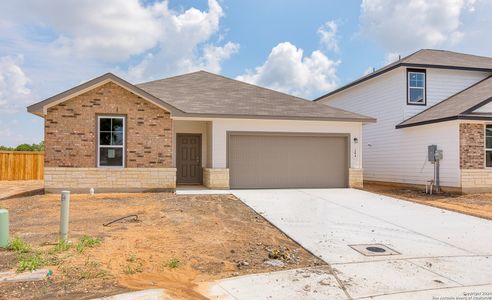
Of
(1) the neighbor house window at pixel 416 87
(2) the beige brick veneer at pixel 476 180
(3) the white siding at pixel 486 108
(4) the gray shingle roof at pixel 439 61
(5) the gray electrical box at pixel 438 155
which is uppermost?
(4) the gray shingle roof at pixel 439 61

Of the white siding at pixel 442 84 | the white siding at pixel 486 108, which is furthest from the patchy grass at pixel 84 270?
the white siding at pixel 442 84

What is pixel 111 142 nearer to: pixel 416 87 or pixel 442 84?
pixel 416 87

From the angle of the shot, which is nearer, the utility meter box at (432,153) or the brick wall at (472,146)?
the brick wall at (472,146)

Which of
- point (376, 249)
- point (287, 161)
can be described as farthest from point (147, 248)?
point (287, 161)

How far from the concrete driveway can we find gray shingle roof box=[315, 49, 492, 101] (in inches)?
349

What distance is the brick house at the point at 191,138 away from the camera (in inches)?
543

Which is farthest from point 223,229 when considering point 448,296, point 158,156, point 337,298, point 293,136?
point 293,136

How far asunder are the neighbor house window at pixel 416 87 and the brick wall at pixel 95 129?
463 inches

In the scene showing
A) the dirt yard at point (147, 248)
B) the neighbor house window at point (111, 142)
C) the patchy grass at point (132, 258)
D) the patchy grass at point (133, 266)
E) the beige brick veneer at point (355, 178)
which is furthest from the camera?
the beige brick veneer at point (355, 178)

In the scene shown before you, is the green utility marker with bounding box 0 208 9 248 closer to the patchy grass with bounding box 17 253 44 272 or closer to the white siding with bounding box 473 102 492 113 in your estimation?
the patchy grass with bounding box 17 253 44 272

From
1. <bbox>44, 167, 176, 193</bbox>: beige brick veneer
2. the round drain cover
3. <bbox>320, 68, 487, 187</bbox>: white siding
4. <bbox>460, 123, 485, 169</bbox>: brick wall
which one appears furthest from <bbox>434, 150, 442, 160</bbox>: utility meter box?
<bbox>44, 167, 176, 193</bbox>: beige brick veneer

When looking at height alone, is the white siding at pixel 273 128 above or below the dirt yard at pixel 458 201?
above

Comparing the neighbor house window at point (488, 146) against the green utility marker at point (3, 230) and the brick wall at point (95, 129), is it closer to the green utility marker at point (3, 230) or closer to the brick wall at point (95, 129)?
the brick wall at point (95, 129)

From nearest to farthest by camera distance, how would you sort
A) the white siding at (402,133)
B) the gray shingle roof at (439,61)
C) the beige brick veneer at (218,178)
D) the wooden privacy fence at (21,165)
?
1. the beige brick veneer at (218,178)
2. the white siding at (402,133)
3. the gray shingle roof at (439,61)
4. the wooden privacy fence at (21,165)
